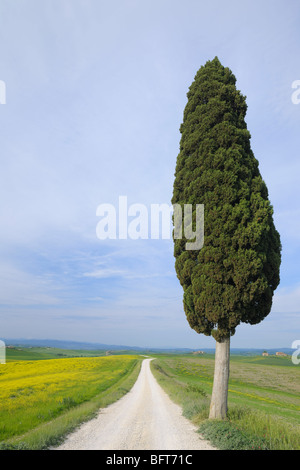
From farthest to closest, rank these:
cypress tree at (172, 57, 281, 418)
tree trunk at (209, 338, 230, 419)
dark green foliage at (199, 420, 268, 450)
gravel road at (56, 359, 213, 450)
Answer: cypress tree at (172, 57, 281, 418) < tree trunk at (209, 338, 230, 419) < gravel road at (56, 359, 213, 450) < dark green foliage at (199, 420, 268, 450)

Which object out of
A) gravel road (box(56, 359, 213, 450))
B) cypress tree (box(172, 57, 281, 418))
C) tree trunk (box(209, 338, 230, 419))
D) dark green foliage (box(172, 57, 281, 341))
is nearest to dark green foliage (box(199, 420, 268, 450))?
gravel road (box(56, 359, 213, 450))

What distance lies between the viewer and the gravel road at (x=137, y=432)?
314 inches

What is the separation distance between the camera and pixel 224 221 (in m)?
11.0

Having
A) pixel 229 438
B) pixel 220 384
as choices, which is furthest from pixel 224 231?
pixel 229 438

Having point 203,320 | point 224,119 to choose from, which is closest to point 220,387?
point 203,320

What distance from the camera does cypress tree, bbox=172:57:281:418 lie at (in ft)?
34.4

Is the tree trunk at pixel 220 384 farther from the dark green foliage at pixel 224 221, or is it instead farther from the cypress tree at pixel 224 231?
the dark green foliage at pixel 224 221

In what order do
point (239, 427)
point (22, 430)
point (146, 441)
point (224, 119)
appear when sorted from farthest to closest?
point (224, 119)
point (22, 430)
point (239, 427)
point (146, 441)

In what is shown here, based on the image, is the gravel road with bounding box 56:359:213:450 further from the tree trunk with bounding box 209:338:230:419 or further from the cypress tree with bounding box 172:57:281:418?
the cypress tree with bounding box 172:57:281:418

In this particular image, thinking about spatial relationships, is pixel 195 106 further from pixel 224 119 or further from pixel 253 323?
pixel 253 323

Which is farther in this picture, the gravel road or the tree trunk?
the tree trunk

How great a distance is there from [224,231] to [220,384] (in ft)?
20.2

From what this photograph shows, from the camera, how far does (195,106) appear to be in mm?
13773

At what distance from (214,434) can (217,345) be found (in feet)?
11.0
